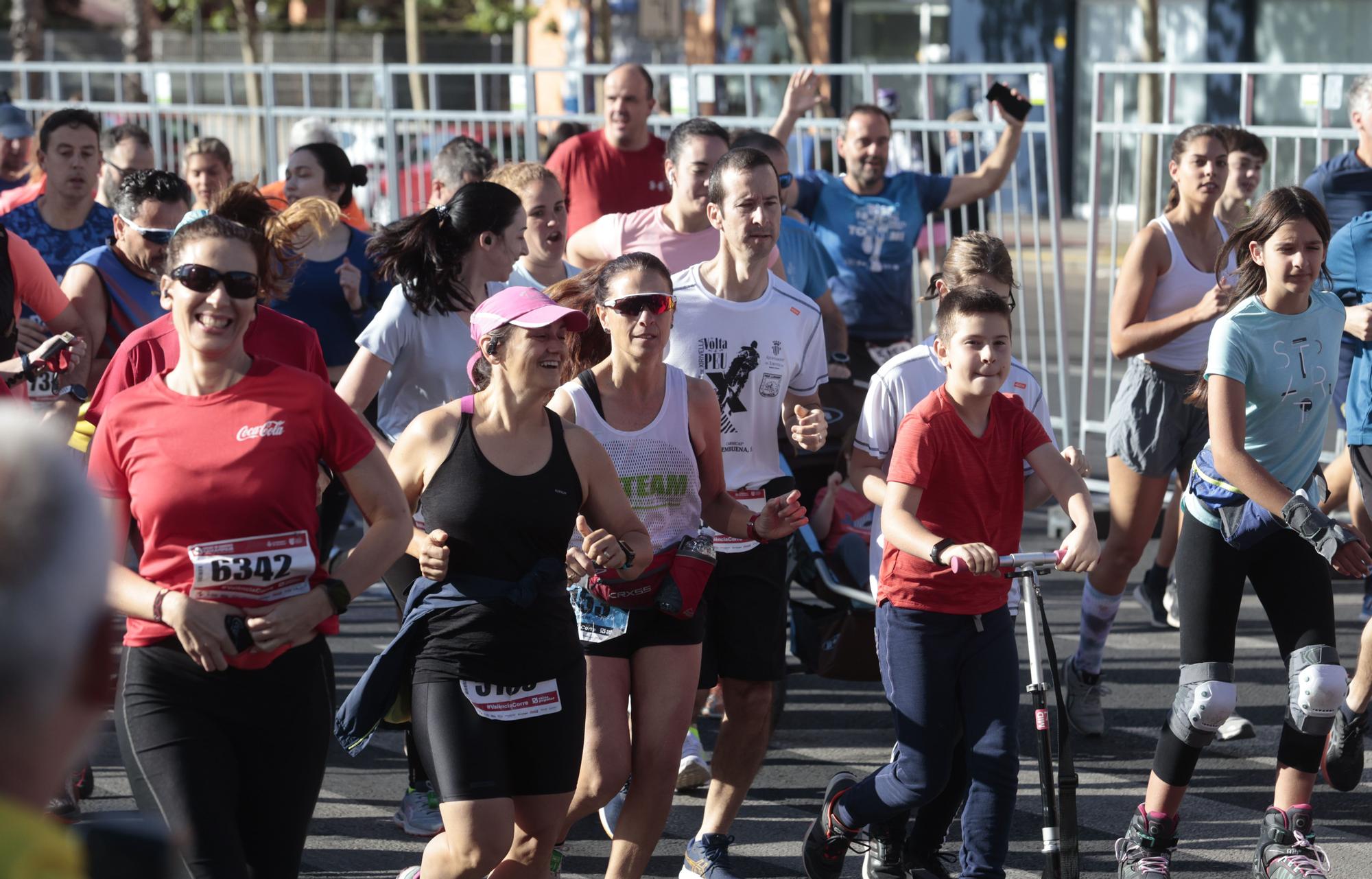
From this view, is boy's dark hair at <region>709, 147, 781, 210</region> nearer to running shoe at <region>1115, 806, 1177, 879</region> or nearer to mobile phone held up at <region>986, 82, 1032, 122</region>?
running shoe at <region>1115, 806, 1177, 879</region>

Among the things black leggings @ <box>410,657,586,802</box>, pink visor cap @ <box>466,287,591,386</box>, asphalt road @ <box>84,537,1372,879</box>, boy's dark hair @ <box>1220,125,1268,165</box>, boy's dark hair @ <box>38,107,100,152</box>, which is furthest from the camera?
boy's dark hair @ <box>38,107,100,152</box>

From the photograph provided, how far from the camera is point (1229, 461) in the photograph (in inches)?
185

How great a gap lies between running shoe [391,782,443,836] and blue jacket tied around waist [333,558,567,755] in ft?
4.58

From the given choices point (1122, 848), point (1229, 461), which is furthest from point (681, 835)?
point (1229, 461)

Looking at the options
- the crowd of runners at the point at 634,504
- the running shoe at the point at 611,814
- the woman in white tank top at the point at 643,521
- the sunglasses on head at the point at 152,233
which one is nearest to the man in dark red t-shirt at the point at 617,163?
the crowd of runners at the point at 634,504

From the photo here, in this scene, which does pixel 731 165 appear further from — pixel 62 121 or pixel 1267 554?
pixel 62 121

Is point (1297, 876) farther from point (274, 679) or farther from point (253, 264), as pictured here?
point (253, 264)

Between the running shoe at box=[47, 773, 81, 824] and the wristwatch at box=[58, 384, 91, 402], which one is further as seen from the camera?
the running shoe at box=[47, 773, 81, 824]

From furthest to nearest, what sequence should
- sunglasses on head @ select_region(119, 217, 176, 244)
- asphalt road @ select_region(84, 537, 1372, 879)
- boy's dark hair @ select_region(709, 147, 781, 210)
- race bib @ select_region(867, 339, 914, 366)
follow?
race bib @ select_region(867, 339, 914, 366) < sunglasses on head @ select_region(119, 217, 176, 244) < boy's dark hair @ select_region(709, 147, 781, 210) < asphalt road @ select_region(84, 537, 1372, 879)

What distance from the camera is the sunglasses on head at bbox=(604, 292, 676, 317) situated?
4535mm

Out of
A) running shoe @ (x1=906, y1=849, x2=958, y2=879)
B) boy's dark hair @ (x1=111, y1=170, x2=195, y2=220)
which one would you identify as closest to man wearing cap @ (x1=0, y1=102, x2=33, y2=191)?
boy's dark hair @ (x1=111, y1=170, x2=195, y2=220)

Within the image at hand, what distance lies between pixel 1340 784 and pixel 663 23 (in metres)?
14.1

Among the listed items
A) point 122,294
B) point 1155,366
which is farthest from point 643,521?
point 1155,366

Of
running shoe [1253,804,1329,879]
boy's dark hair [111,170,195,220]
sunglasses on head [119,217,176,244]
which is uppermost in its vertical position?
boy's dark hair [111,170,195,220]
